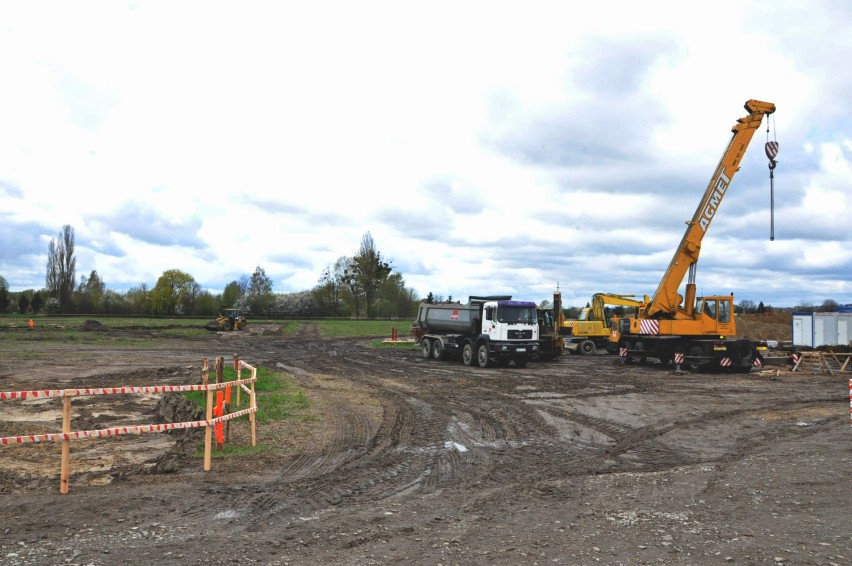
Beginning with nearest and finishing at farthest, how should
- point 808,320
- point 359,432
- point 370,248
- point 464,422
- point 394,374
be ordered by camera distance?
1. point 359,432
2. point 464,422
3. point 394,374
4. point 808,320
5. point 370,248

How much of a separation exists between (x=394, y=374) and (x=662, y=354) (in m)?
11.8

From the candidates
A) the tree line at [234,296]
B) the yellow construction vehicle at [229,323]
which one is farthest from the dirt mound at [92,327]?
the tree line at [234,296]

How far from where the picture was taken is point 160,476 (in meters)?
8.91

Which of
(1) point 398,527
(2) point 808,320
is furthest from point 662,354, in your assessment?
(1) point 398,527

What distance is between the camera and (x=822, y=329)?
104 feet

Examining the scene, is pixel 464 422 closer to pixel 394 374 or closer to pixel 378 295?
pixel 394 374

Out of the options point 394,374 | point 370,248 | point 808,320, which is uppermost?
point 370,248

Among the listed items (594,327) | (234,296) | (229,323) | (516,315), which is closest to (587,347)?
(594,327)

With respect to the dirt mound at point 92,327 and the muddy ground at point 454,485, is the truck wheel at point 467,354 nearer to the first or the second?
the muddy ground at point 454,485

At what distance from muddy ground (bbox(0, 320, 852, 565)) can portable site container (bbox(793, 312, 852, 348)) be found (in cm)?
1496

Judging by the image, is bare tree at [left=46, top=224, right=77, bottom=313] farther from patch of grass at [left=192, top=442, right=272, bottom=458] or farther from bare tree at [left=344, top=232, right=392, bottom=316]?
patch of grass at [left=192, top=442, right=272, bottom=458]

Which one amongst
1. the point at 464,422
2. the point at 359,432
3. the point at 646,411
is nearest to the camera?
the point at 359,432

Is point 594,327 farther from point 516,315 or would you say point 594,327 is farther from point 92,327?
point 92,327

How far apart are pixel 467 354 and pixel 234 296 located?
74.8 m
